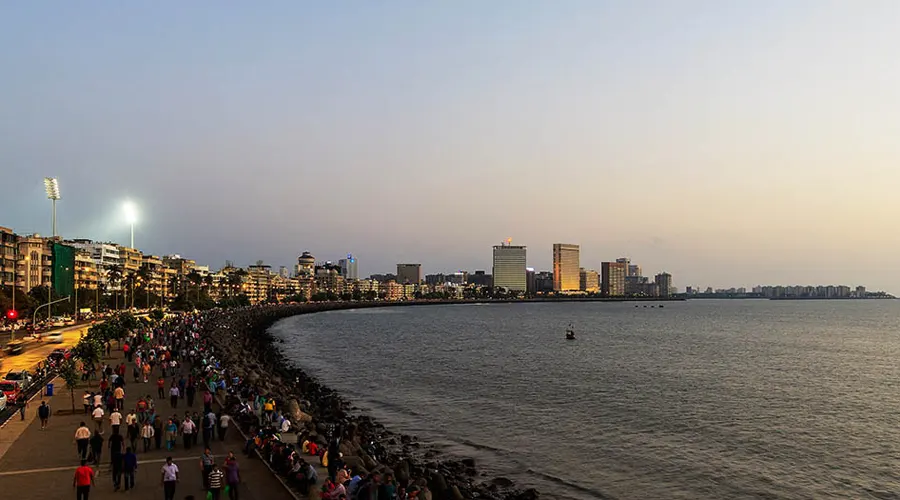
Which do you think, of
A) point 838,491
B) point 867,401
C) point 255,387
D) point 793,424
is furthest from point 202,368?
point 867,401

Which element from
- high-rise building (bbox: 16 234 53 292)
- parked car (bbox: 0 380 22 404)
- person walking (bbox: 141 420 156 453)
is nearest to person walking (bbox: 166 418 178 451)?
person walking (bbox: 141 420 156 453)

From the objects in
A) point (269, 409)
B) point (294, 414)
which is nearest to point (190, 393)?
point (269, 409)

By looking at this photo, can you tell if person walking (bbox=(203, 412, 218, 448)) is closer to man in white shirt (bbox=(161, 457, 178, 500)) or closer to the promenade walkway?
the promenade walkway

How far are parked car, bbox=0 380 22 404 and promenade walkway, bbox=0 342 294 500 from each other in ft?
12.7

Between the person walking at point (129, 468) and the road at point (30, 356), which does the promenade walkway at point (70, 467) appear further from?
the road at point (30, 356)

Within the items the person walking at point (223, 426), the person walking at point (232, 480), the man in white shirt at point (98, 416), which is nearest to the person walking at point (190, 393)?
the man in white shirt at point (98, 416)

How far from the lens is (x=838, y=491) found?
27375 millimetres

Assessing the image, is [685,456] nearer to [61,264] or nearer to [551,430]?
[551,430]

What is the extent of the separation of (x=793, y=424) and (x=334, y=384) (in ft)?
112

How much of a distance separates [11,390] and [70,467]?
14.2 m

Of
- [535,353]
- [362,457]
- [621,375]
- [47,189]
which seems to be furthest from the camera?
[47,189]

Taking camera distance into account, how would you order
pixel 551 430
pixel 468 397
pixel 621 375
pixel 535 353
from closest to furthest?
pixel 551 430
pixel 468 397
pixel 621 375
pixel 535 353

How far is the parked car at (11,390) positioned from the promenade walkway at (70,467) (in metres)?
3.88

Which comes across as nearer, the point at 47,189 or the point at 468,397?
the point at 468,397
